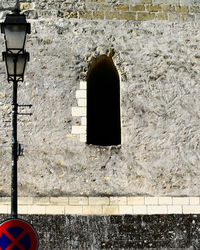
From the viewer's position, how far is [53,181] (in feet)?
23.3

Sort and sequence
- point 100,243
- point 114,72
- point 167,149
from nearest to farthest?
point 100,243 < point 167,149 < point 114,72

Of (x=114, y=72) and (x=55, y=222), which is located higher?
(x=114, y=72)

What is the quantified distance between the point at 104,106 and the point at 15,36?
3.24 m

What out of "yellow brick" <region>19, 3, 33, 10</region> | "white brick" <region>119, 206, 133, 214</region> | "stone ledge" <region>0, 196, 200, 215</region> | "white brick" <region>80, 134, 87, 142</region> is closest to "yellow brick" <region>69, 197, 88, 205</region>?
"stone ledge" <region>0, 196, 200, 215</region>

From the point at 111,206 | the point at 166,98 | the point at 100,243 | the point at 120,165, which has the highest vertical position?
the point at 166,98

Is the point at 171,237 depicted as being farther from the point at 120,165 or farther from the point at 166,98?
the point at 166,98

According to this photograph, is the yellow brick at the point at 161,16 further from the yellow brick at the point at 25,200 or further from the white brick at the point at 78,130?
the yellow brick at the point at 25,200

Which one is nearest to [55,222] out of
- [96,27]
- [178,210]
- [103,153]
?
[103,153]

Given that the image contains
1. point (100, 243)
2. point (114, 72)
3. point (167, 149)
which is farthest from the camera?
point (114, 72)

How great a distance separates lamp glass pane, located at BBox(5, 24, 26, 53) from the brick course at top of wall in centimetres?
252

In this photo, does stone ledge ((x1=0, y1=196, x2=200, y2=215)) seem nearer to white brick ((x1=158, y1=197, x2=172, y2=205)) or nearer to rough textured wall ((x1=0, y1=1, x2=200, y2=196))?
white brick ((x1=158, y1=197, x2=172, y2=205))

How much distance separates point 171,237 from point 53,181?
1.79 m

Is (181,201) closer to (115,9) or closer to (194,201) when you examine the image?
(194,201)

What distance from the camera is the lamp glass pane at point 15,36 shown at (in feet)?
16.9
